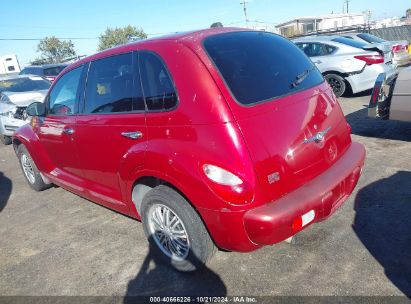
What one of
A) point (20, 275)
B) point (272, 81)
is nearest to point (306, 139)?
point (272, 81)

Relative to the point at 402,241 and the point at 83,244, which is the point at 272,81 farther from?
the point at 83,244

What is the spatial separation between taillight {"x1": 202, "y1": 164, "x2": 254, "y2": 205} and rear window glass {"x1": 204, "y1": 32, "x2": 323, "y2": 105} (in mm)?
528

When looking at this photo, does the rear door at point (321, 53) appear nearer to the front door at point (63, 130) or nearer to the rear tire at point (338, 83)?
the rear tire at point (338, 83)

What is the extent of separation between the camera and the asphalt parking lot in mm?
2713

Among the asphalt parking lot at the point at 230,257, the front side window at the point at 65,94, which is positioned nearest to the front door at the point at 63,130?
the front side window at the point at 65,94

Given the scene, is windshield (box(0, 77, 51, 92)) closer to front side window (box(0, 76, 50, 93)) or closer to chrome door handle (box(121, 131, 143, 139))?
front side window (box(0, 76, 50, 93))

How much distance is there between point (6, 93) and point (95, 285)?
25.4 ft

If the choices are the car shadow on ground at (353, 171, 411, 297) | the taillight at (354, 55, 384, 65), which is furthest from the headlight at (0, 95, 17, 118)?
the taillight at (354, 55, 384, 65)

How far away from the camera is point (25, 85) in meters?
Answer: 9.65

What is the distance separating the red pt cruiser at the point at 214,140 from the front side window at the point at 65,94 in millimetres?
270

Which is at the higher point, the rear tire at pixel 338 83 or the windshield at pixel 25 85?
the windshield at pixel 25 85

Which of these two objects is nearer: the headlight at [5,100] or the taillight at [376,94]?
the taillight at [376,94]

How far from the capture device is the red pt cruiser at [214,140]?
2398 mm

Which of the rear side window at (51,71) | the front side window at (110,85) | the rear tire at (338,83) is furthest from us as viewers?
the rear side window at (51,71)
